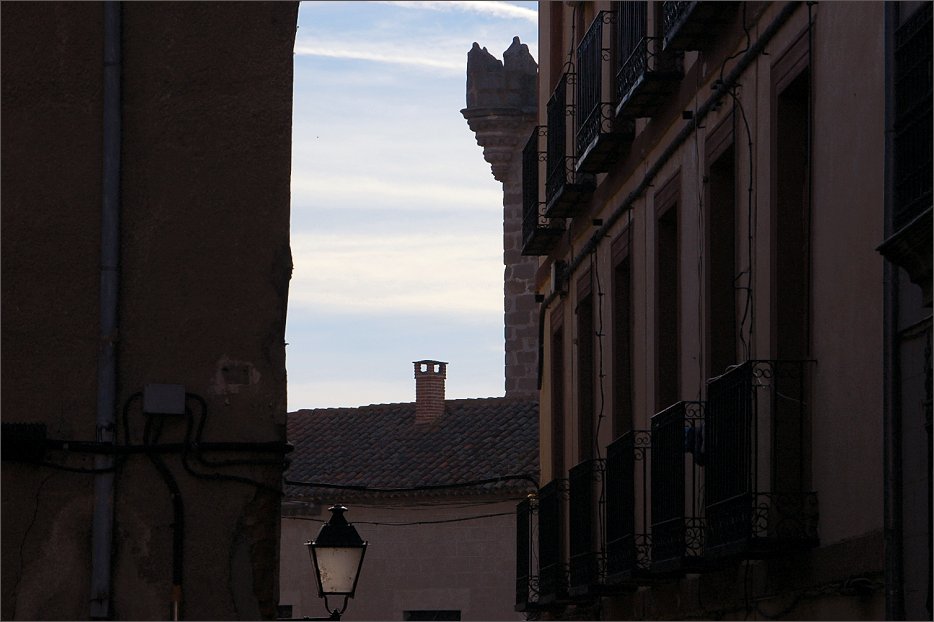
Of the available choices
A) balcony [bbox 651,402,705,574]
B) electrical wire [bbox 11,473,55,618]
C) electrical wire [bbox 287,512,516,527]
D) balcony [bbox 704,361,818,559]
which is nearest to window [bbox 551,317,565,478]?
balcony [bbox 651,402,705,574]

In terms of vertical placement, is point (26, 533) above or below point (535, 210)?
below

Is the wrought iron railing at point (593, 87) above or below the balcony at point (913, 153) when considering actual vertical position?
above

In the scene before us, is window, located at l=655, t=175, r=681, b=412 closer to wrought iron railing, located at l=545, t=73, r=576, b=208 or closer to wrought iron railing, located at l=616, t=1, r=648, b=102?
wrought iron railing, located at l=616, t=1, r=648, b=102

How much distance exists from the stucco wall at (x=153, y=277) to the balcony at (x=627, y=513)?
5.07m

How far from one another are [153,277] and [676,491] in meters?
4.46

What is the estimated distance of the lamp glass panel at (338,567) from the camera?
541 inches

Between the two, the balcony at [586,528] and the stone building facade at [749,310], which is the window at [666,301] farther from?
the balcony at [586,528]

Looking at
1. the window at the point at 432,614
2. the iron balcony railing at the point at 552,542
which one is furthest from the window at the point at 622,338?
the window at the point at 432,614

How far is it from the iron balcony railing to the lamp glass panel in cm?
256

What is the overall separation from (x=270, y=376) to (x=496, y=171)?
27327 millimetres

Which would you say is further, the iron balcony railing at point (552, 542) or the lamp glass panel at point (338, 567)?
the iron balcony railing at point (552, 542)

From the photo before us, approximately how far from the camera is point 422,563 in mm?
33781

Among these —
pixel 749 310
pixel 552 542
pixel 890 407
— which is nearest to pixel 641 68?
pixel 749 310

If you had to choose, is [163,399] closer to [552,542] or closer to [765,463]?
[765,463]
